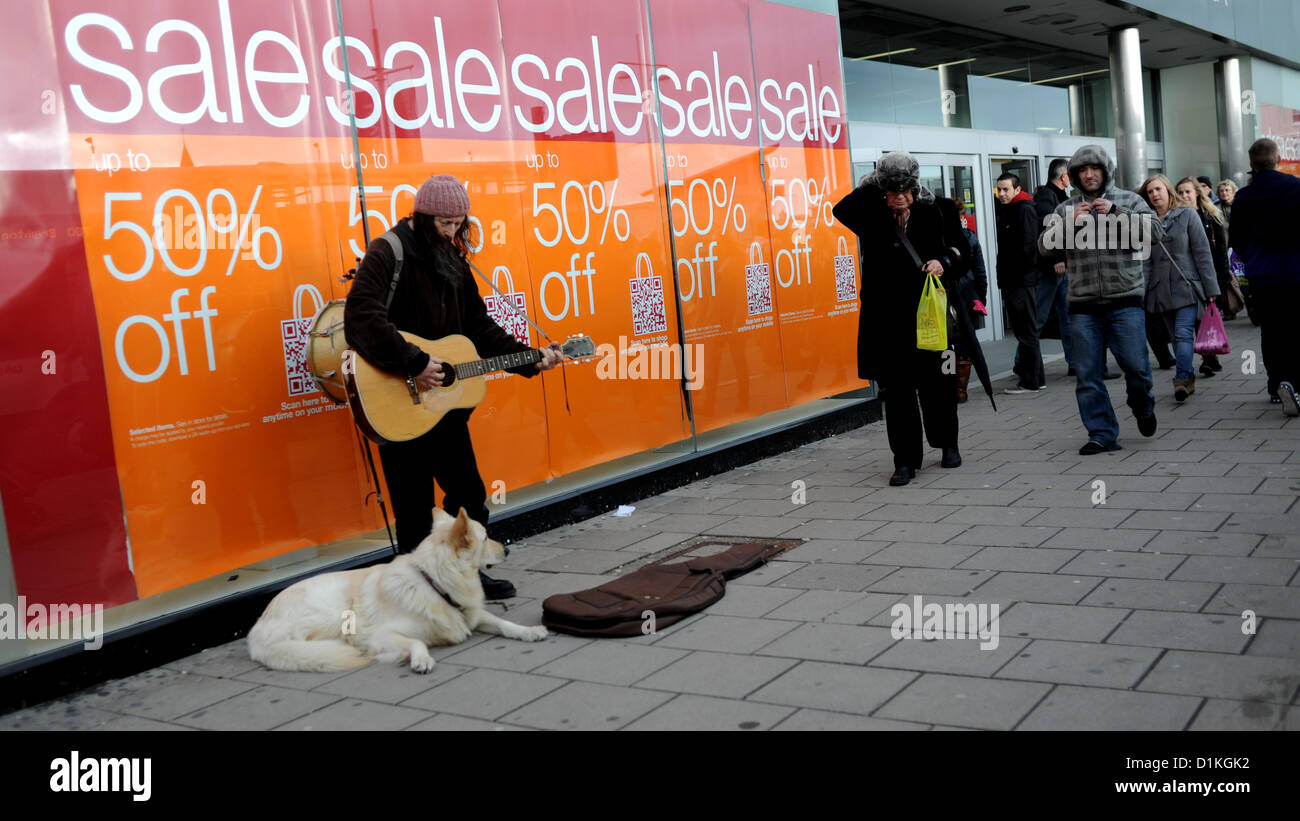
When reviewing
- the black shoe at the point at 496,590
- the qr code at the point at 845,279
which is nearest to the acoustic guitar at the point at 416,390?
the black shoe at the point at 496,590

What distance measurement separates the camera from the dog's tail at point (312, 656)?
15.0 ft

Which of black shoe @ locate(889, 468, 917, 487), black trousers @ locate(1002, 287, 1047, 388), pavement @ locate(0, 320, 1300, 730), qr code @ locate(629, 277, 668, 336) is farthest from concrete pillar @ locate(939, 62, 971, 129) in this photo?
pavement @ locate(0, 320, 1300, 730)

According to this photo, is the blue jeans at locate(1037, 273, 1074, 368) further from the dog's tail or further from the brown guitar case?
the dog's tail

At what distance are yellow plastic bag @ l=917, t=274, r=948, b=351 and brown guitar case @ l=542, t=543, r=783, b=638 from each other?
2227 millimetres

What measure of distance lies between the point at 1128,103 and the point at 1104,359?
11.5 metres

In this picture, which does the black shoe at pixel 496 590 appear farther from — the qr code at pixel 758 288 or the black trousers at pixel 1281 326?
the black trousers at pixel 1281 326

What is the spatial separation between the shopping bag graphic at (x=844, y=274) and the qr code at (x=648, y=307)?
8.24ft

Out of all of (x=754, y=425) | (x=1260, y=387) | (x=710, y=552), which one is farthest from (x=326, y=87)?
(x=1260, y=387)

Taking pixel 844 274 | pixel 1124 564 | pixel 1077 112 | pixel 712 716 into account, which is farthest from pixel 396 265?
pixel 1077 112

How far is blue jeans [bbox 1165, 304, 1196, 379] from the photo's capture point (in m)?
9.33

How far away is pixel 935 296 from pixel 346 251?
11.9ft

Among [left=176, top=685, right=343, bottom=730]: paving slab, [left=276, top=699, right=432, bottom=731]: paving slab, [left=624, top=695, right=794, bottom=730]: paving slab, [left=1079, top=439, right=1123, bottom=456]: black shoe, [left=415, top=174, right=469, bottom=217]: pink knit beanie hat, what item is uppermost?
[left=415, top=174, right=469, bottom=217]: pink knit beanie hat

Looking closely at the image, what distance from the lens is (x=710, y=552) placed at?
6.07 meters
